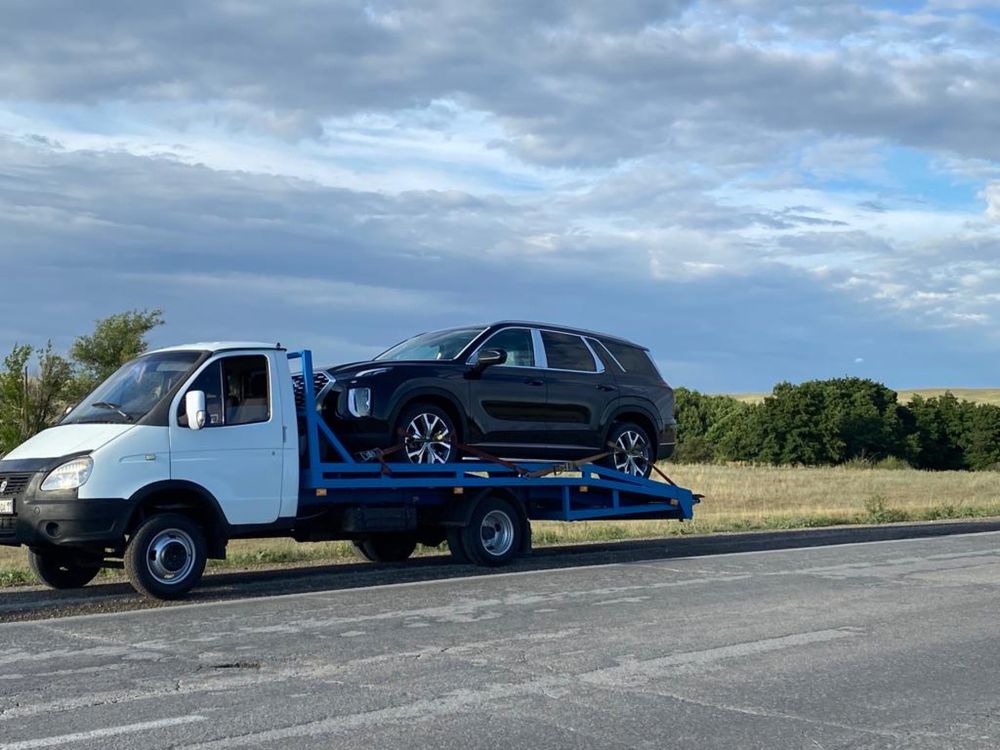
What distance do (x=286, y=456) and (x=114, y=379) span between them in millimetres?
1831

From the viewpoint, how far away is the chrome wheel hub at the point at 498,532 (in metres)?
13.3

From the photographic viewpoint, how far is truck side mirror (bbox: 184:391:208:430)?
34.8ft

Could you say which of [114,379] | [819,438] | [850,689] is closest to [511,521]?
[114,379]

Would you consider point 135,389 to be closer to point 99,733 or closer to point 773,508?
point 99,733

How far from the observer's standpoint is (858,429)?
77875 millimetres

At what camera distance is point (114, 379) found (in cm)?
1164

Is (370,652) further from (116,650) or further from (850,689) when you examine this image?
(850,689)

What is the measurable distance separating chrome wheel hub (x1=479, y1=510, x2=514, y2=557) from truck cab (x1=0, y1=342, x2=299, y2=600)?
2.60 metres

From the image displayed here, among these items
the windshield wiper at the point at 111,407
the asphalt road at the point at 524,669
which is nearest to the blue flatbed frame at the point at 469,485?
the asphalt road at the point at 524,669

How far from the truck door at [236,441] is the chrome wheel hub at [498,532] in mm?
2811

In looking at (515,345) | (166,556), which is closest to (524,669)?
(166,556)

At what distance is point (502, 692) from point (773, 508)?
82.0 feet

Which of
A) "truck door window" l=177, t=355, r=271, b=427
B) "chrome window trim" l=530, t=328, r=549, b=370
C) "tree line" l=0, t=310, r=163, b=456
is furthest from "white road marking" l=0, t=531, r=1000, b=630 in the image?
"tree line" l=0, t=310, r=163, b=456

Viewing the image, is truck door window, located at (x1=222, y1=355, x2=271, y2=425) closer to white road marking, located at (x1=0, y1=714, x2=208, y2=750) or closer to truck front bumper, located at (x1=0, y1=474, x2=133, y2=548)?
truck front bumper, located at (x1=0, y1=474, x2=133, y2=548)
